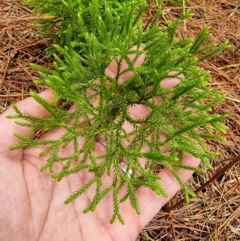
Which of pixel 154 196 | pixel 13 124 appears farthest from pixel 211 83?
pixel 13 124

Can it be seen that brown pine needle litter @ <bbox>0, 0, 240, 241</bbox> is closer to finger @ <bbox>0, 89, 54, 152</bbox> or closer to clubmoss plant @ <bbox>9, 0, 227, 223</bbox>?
clubmoss plant @ <bbox>9, 0, 227, 223</bbox>

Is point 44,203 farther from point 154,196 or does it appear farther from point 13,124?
point 154,196

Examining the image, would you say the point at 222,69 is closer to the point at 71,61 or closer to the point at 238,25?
the point at 238,25

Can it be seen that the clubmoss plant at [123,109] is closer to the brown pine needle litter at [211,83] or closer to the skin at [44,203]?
the skin at [44,203]

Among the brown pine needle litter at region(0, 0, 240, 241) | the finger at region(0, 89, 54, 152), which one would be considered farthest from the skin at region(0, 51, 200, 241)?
the brown pine needle litter at region(0, 0, 240, 241)

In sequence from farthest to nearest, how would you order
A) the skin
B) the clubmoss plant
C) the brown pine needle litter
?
the brown pine needle litter, the skin, the clubmoss plant

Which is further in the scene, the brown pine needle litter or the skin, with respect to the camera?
the brown pine needle litter

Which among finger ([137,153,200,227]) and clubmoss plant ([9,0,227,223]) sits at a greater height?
clubmoss plant ([9,0,227,223])

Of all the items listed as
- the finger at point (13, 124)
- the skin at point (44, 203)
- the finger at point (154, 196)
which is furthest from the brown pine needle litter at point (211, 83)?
the finger at point (13, 124)
